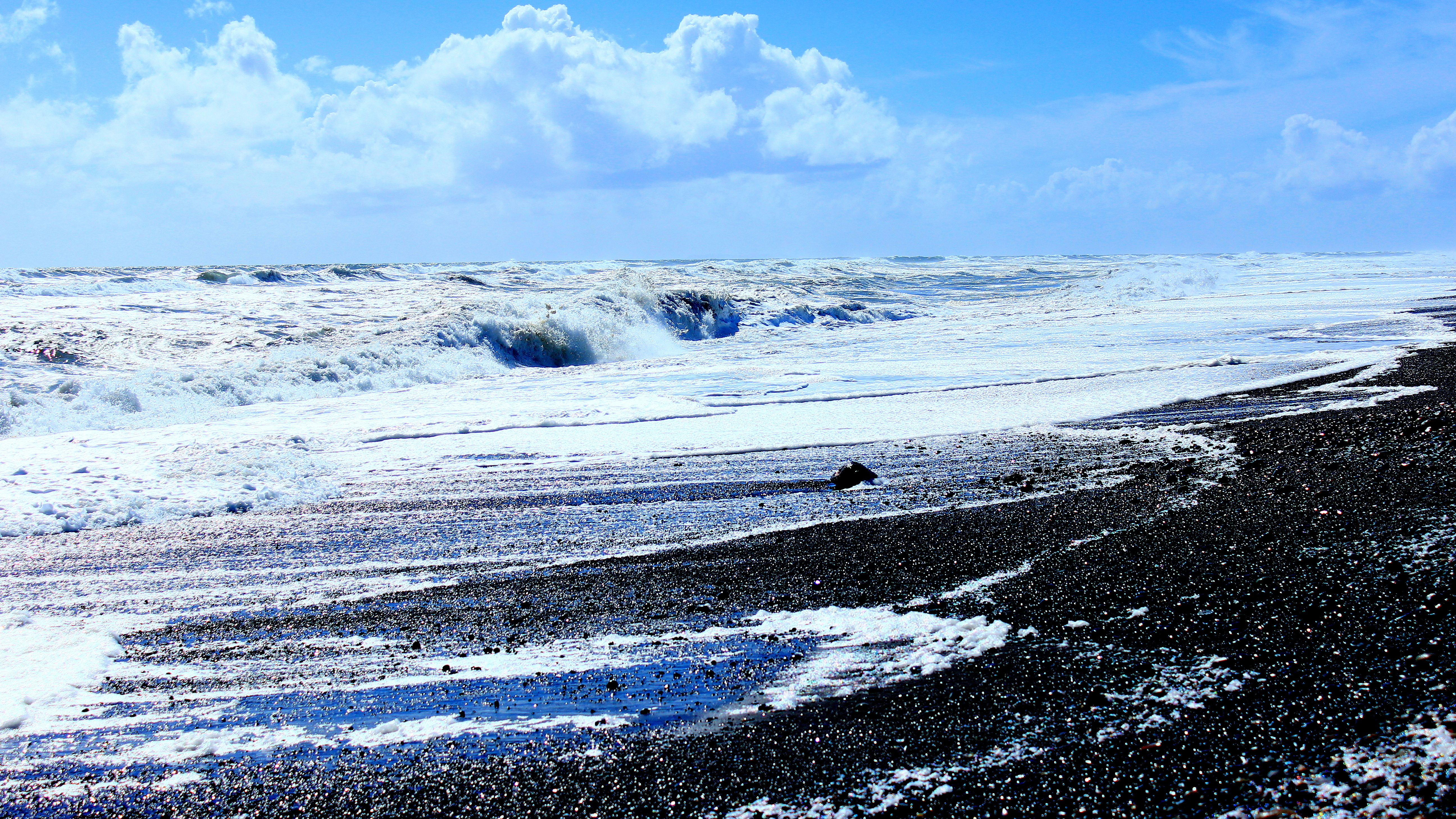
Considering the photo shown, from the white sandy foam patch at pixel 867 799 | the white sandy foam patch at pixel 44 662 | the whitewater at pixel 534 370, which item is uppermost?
the whitewater at pixel 534 370

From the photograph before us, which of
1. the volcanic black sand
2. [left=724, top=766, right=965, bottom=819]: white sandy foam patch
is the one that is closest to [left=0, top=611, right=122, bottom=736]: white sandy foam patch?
the volcanic black sand

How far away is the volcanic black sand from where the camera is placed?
2.81m

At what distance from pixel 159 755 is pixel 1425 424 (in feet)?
30.4

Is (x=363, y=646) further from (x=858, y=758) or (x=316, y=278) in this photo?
(x=316, y=278)

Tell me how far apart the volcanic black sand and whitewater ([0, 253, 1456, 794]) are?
210mm

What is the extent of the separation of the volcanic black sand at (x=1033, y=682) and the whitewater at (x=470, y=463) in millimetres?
210

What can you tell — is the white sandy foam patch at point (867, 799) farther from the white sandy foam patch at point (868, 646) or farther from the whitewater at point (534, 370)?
the whitewater at point (534, 370)

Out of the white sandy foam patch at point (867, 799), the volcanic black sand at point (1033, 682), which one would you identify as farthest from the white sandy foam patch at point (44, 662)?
the white sandy foam patch at point (867, 799)

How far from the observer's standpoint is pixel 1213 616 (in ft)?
13.1

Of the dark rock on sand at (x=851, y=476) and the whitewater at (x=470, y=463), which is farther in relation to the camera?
the dark rock on sand at (x=851, y=476)

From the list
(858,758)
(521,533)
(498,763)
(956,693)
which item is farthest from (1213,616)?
(521,533)

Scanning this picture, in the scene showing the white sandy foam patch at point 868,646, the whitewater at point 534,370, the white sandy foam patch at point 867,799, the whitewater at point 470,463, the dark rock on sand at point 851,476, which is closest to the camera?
the white sandy foam patch at point 867,799

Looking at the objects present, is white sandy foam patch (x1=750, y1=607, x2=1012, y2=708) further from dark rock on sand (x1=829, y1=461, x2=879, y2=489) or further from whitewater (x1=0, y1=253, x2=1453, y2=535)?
whitewater (x1=0, y1=253, x2=1453, y2=535)

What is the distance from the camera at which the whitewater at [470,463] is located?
3799 millimetres
